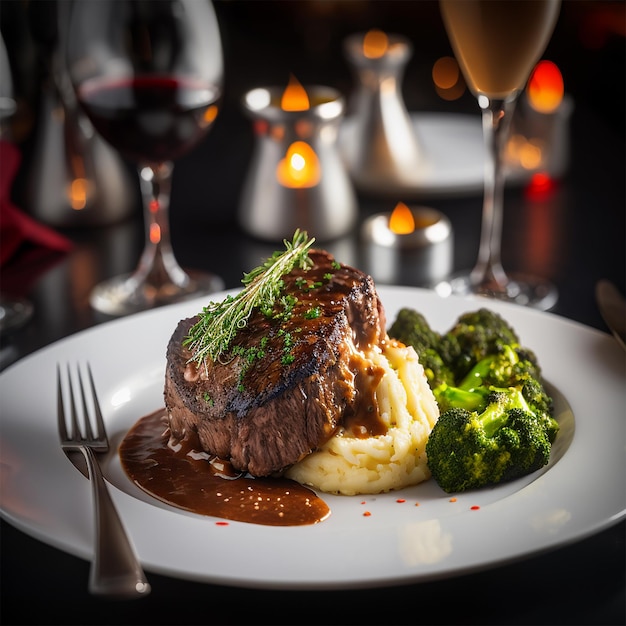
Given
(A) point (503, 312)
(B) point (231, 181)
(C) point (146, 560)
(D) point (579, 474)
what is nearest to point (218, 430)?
(C) point (146, 560)

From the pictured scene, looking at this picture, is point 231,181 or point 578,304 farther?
point 231,181

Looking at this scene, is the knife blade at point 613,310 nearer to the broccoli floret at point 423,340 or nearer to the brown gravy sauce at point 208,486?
the broccoli floret at point 423,340

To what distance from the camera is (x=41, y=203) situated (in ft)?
14.5

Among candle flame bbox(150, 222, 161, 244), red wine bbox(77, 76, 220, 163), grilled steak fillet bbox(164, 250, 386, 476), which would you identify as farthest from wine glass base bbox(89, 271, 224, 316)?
grilled steak fillet bbox(164, 250, 386, 476)

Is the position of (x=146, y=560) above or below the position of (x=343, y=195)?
above

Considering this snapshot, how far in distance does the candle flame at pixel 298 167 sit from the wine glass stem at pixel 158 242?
497 mm

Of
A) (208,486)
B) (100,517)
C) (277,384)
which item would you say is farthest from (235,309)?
(100,517)

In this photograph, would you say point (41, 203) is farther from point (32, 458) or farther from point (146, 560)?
point (146, 560)

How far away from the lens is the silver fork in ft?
5.73

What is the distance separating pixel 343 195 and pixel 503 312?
1.37 m

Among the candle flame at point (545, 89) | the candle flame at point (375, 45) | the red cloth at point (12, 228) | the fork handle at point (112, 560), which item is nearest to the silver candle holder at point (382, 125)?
the candle flame at point (375, 45)

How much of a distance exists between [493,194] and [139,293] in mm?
1448

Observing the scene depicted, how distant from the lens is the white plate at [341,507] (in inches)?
A: 73.8

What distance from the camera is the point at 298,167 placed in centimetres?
413
